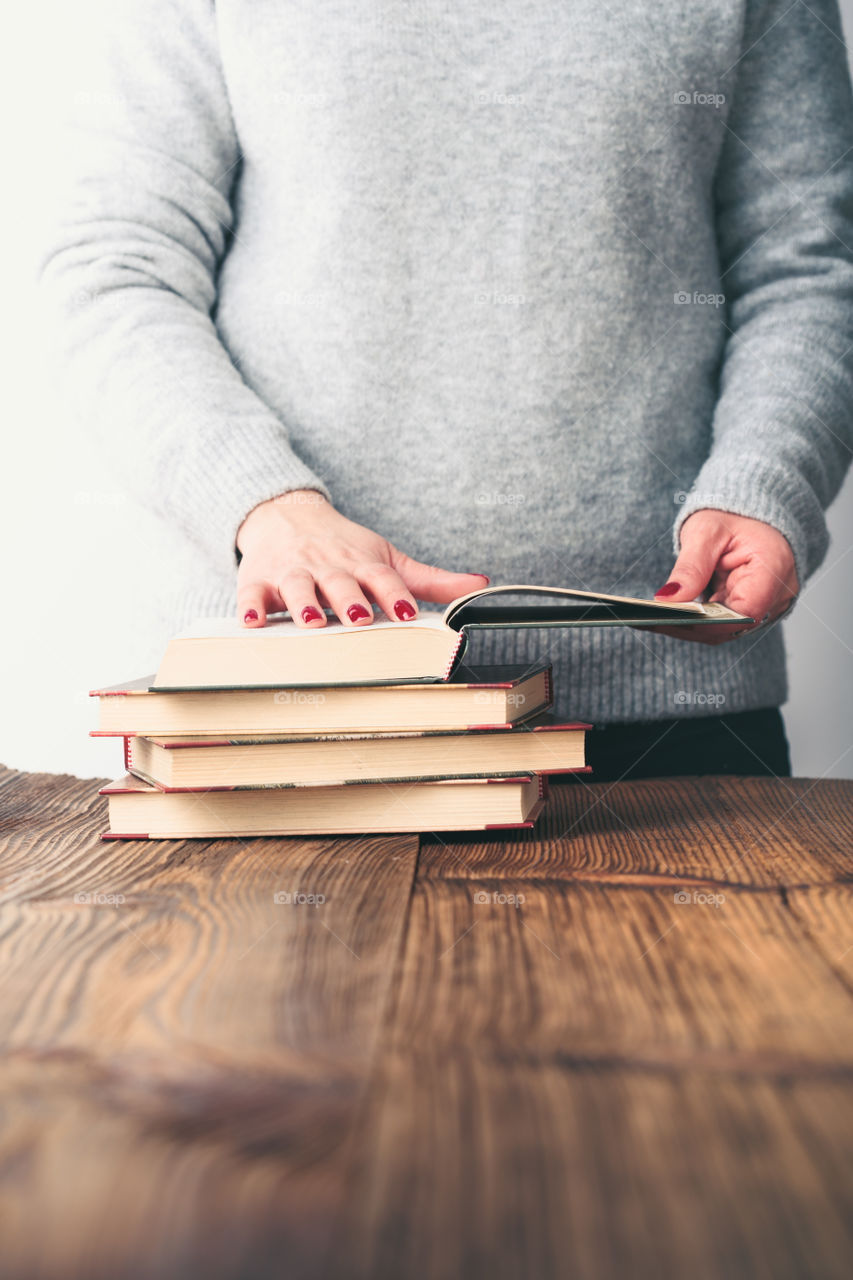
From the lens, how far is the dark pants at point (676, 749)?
3.27 ft

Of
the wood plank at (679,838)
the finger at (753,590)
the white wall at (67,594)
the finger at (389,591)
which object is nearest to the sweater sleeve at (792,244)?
the finger at (753,590)

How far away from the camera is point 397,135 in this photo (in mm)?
955

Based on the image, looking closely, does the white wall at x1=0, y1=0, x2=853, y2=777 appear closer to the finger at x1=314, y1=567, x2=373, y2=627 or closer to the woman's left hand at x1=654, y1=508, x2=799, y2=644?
the woman's left hand at x1=654, y1=508, x2=799, y2=644

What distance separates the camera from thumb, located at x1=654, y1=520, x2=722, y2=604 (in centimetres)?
79

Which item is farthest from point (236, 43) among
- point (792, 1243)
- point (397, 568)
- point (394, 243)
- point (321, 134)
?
point (792, 1243)

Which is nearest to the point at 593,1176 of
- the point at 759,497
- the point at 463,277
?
the point at 759,497

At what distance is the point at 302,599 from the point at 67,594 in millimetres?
1142

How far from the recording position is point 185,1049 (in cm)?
35

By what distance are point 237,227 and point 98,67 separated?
0.64ft

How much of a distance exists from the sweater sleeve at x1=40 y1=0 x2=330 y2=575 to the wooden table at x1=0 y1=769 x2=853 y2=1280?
0.40 meters

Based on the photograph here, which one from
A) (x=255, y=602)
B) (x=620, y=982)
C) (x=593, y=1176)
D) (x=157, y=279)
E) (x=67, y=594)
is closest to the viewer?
(x=593, y=1176)

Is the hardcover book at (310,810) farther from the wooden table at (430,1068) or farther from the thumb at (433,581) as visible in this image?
the thumb at (433,581)

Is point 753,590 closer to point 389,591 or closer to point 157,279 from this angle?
point 389,591

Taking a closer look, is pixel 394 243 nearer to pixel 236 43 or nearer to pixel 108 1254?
pixel 236 43
